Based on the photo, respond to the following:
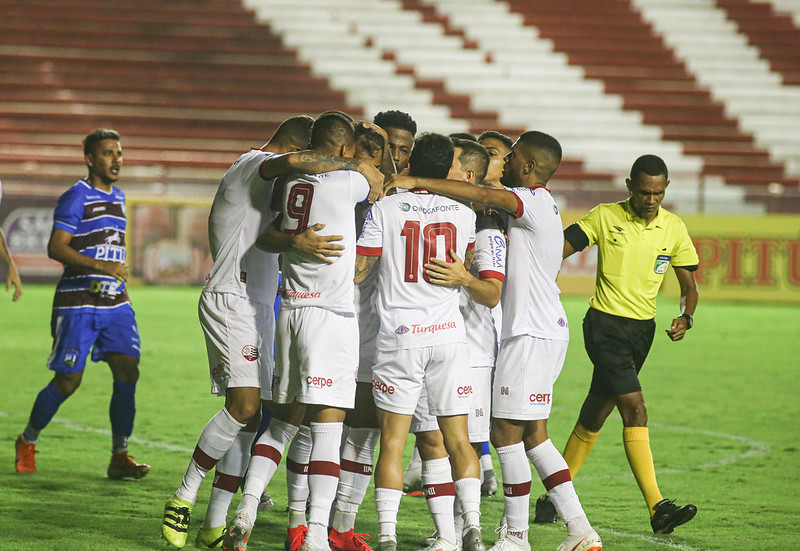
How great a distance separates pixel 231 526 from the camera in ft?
15.2

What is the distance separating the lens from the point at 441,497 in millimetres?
4707

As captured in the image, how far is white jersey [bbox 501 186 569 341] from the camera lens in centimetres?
510

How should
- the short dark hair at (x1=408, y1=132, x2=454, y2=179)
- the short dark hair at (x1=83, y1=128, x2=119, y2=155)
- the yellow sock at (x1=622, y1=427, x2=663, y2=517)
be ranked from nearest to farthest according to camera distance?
the short dark hair at (x1=408, y1=132, x2=454, y2=179) → the yellow sock at (x1=622, y1=427, x2=663, y2=517) → the short dark hair at (x1=83, y1=128, x2=119, y2=155)

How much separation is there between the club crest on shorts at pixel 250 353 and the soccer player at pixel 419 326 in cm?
61

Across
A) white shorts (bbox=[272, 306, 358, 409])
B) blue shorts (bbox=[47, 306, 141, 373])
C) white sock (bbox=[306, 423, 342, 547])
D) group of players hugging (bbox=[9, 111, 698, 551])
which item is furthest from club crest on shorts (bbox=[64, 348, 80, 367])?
white sock (bbox=[306, 423, 342, 547])

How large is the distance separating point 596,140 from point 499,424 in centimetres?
2021

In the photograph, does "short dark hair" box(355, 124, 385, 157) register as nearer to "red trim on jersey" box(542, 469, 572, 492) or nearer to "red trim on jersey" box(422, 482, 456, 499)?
"red trim on jersey" box(422, 482, 456, 499)

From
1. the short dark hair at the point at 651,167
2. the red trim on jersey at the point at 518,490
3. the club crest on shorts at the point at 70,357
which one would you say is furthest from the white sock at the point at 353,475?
the club crest on shorts at the point at 70,357

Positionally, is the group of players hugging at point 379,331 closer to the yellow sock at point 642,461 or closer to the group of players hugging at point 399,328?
the group of players hugging at point 399,328

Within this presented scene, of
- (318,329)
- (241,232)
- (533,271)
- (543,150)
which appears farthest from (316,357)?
(543,150)

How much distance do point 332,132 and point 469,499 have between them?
1.74 m

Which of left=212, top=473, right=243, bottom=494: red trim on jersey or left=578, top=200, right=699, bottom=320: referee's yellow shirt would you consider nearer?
left=212, top=473, right=243, bottom=494: red trim on jersey

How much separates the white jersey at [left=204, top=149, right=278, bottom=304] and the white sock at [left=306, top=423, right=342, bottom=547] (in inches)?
30.5

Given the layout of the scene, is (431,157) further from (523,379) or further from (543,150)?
(523,379)
